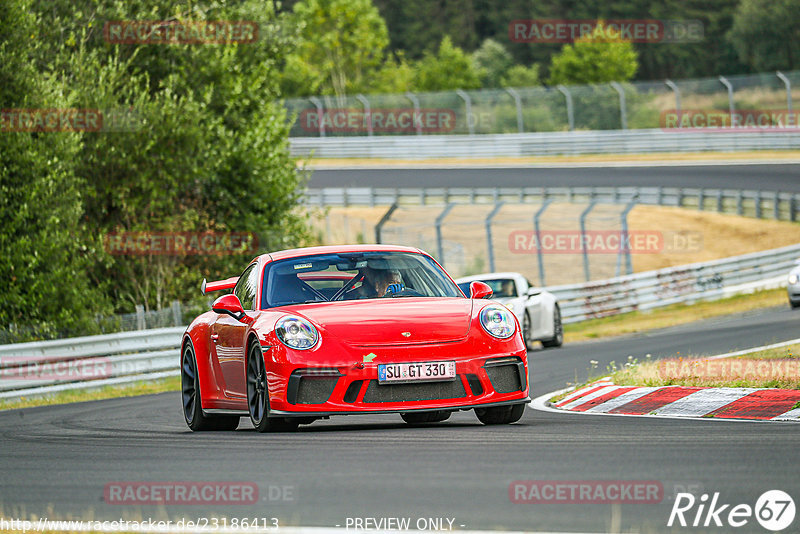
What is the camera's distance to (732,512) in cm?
526

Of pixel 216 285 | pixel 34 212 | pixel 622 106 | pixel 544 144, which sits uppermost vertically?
pixel 216 285

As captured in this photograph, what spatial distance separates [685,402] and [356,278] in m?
2.64

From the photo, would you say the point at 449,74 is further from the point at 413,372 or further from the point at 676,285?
the point at 413,372

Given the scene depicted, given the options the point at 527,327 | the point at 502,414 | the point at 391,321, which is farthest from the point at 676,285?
the point at 391,321

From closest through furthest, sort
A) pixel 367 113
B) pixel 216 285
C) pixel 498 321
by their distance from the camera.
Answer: pixel 498 321
pixel 216 285
pixel 367 113

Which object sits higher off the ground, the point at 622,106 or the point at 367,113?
the point at 622,106

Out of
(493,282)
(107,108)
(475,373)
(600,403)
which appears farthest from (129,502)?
(107,108)

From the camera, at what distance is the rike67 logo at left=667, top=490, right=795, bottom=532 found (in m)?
5.09

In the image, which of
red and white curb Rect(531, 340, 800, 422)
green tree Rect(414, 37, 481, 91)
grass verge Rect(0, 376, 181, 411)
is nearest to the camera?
red and white curb Rect(531, 340, 800, 422)

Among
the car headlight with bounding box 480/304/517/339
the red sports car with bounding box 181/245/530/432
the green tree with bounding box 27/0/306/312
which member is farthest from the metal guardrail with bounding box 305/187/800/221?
the car headlight with bounding box 480/304/517/339

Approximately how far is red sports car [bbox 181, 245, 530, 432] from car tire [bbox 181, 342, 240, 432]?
10.1 inches

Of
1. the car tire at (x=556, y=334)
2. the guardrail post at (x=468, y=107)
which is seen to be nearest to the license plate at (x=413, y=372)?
the car tire at (x=556, y=334)

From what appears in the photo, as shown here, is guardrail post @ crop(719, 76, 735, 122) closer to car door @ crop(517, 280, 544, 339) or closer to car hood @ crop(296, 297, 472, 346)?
car door @ crop(517, 280, 544, 339)

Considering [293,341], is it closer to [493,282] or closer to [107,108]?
[493,282]
